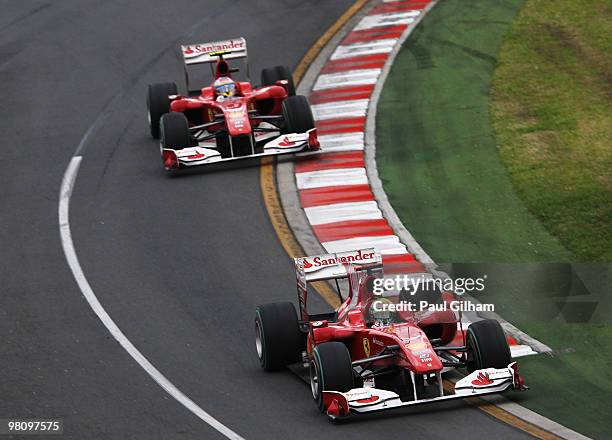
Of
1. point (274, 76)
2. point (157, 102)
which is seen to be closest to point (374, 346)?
point (157, 102)

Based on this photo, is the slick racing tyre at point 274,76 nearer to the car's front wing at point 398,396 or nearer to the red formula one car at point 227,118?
the red formula one car at point 227,118

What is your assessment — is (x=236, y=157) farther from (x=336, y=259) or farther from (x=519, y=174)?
(x=336, y=259)

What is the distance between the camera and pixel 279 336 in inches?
633

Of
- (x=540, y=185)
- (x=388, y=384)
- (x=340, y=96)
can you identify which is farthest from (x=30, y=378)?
(x=340, y=96)

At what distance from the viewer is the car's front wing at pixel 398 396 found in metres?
14.4

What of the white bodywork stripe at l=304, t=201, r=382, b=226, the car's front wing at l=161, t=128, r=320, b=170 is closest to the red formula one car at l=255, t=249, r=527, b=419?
the white bodywork stripe at l=304, t=201, r=382, b=226

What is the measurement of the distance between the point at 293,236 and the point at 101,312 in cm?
370

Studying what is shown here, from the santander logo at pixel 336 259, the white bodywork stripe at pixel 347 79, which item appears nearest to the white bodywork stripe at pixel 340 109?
the white bodywork stripe at pixel 347 79

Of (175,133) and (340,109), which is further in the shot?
(340,109)

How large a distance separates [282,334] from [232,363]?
3.48 ft

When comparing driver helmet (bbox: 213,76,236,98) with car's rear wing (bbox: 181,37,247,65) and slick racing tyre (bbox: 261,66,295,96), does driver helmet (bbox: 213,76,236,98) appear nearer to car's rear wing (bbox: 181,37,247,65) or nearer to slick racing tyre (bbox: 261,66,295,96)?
car's rear wing (bbox: 181,37,247,65)

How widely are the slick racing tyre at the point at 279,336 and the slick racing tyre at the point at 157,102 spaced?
10.5 m

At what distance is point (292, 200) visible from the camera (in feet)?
74.1

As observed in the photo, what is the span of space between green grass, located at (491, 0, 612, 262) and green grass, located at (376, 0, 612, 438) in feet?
0.12
